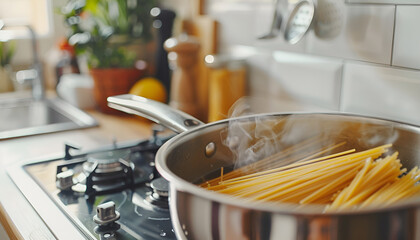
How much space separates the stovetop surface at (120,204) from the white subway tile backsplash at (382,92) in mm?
414

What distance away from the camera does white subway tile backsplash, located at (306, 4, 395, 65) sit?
83 centimetres

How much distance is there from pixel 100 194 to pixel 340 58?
527mm

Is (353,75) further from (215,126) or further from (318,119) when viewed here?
(215,126)

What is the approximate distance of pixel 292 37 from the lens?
0.96m

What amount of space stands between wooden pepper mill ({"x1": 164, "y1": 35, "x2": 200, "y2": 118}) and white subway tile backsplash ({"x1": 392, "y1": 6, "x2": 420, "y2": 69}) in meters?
0.51

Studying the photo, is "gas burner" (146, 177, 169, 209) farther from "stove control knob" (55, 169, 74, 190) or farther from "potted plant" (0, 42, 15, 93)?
"potted plant" (0, 42, 15, 93)

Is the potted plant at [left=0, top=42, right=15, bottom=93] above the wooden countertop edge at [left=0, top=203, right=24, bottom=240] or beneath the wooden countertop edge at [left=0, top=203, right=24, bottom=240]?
above

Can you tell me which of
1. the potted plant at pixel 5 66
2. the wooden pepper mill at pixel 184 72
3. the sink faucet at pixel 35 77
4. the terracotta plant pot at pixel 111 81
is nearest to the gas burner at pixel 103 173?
the wooden pepper mill at pixel 184 72

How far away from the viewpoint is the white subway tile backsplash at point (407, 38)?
0.78m

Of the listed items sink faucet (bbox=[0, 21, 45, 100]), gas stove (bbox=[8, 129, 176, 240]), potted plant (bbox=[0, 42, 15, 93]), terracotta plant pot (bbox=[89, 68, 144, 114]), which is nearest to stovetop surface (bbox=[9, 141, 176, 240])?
gas stove (bbox=[8, 129, 176, 240])

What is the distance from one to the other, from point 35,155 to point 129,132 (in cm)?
25

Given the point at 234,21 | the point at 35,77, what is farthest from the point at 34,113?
the point at 234,21

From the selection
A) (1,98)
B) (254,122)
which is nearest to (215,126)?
(254,122)

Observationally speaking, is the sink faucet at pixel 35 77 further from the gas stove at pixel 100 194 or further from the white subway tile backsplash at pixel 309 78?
the white subway tile backsplash at pixel 309 78
